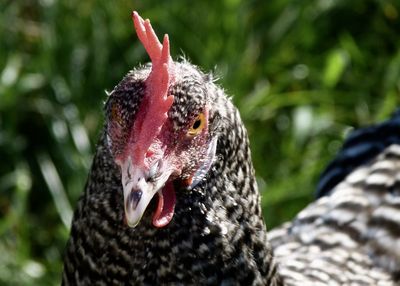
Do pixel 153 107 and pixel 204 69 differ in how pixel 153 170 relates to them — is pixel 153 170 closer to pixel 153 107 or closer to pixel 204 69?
pixel 153 107

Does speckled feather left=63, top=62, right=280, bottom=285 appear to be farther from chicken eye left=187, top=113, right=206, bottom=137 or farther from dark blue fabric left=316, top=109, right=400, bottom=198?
dark blue fabric left=316, top=109, right=400, bottom=198

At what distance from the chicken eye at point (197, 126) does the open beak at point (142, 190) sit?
95 millimetres

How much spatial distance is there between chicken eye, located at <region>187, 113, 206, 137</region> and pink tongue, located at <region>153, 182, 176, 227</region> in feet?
0.40

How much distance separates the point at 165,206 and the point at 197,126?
0.18m

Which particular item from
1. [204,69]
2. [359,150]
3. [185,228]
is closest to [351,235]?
[359,150]

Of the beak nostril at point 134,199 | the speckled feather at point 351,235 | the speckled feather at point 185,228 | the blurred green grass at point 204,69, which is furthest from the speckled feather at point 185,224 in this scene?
the blurred green grass at point 204,69

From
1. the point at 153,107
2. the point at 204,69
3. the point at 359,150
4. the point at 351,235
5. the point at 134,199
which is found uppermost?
the point at 204,69

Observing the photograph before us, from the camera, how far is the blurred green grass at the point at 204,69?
3.65 m

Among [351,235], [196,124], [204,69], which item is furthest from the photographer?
[204,69]

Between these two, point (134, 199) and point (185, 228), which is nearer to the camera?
point (134, 199)

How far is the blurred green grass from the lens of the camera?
12.0 feet

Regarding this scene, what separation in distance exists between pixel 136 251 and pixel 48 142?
5.85 feet

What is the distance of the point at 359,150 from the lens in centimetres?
314

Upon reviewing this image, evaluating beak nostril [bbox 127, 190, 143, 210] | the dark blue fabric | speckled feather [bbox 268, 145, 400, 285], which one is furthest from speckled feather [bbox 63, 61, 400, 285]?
the dark blue fabric
